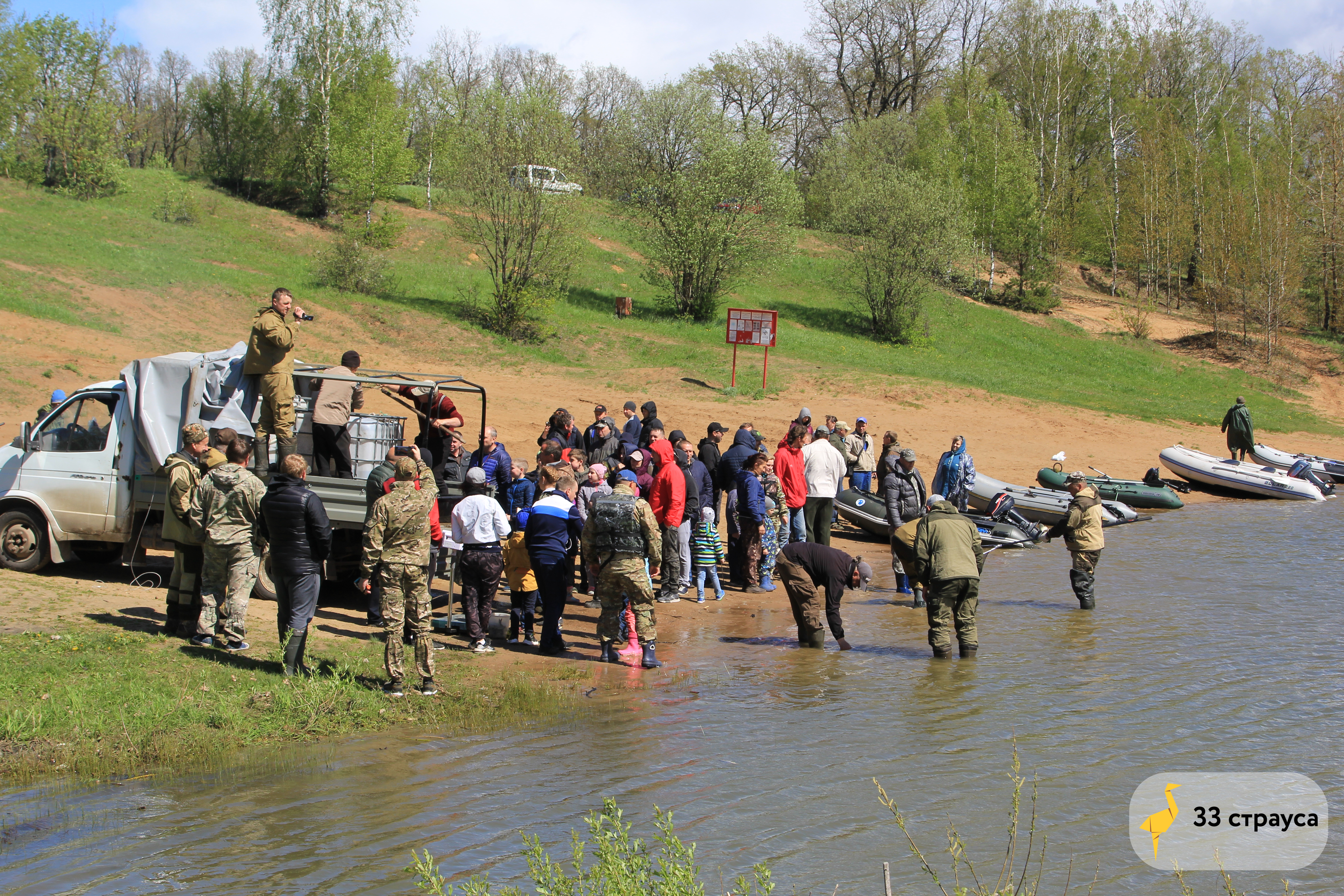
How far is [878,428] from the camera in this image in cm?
2316

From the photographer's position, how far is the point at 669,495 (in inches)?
413

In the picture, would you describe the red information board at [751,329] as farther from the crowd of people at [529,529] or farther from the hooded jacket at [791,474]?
the hooded jacket at [791,474]

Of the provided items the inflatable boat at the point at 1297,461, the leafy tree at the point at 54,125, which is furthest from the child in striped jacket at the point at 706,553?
the leafy tree at the point at 54,125

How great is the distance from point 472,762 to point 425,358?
2098 cm

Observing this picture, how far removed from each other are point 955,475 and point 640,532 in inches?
288

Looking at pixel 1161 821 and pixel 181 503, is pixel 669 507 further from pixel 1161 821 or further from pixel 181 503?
pixel 1161 821

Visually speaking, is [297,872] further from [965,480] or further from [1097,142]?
[1097,142]

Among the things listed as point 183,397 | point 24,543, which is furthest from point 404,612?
point 24,543

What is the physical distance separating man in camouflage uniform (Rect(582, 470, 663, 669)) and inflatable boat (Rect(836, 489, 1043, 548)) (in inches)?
298

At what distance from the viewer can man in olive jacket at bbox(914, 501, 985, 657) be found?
8.80 m

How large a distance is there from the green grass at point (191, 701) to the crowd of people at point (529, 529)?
0.30 metres

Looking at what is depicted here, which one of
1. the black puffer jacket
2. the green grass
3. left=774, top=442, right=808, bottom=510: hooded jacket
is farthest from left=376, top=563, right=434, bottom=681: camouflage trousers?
left=774, top=442, right=808, bottom=510: hooded jacket

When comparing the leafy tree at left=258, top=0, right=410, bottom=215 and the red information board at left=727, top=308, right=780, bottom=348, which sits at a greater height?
the leafy tree at left=258, top=0, right=410, bottom=215

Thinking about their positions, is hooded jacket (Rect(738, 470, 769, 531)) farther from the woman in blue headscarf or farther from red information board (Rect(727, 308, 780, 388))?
red information board (Rect(727, 308, 780, 388))
